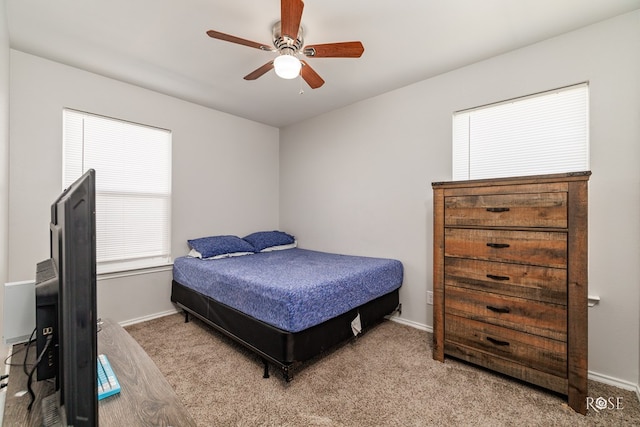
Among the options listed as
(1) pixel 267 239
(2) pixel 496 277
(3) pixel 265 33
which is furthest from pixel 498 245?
(1) pixel 267 239

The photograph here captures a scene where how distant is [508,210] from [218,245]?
2797 millimetres

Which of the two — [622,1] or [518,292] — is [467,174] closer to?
[518,292]

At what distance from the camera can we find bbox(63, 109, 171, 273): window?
2578 millimetres

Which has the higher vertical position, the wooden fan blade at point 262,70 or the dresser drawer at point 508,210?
the wooden fan blade at point 262,70

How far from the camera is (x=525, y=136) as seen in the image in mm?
2230

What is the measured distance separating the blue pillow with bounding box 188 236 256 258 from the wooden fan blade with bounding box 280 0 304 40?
227cm

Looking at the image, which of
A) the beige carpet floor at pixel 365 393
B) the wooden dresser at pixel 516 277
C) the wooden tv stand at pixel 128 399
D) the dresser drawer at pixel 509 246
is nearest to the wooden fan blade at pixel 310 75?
the wooden dresser at pixel 516 277

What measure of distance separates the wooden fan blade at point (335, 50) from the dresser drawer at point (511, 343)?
2.04 metres

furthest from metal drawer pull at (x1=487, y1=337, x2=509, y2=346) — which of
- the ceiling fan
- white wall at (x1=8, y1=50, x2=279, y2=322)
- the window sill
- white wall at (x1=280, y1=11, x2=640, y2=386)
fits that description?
the window sill

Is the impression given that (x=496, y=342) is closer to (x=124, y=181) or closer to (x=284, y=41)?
(x=284, y=41)

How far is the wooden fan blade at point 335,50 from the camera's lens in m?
1.74

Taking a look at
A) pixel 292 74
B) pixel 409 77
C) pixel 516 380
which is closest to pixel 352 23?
pixel 292 74

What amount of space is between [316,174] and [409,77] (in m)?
1.63

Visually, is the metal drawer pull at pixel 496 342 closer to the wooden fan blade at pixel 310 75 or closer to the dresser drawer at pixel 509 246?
the dresser drawer at pixel 509 246
